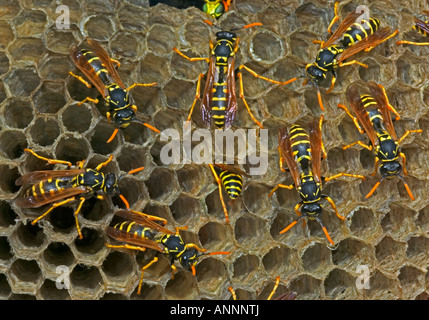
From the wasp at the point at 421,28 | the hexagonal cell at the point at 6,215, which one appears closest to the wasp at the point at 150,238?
the hexagonal cell at the point at 6,215

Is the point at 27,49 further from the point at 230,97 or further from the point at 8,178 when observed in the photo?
the point at 230,97

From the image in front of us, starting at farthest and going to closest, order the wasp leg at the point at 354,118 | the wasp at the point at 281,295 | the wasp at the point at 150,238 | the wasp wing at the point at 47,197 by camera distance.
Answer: the wasp leg at the point at 354,118
the wasp at the point at 281,295
the wasp at the point at 150,238
the wasp wing at the point at 47,197

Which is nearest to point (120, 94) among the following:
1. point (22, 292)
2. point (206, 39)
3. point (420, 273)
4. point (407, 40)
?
point (206, 39)

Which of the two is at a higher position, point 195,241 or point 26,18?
point 26,18

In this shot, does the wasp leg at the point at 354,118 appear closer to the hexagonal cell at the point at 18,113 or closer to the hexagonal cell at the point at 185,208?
the hexagonal cell at the point at 185,208

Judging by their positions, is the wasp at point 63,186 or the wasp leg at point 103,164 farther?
the wasp leg at point 103,164

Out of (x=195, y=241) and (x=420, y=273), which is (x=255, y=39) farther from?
(x=420, y=273)
